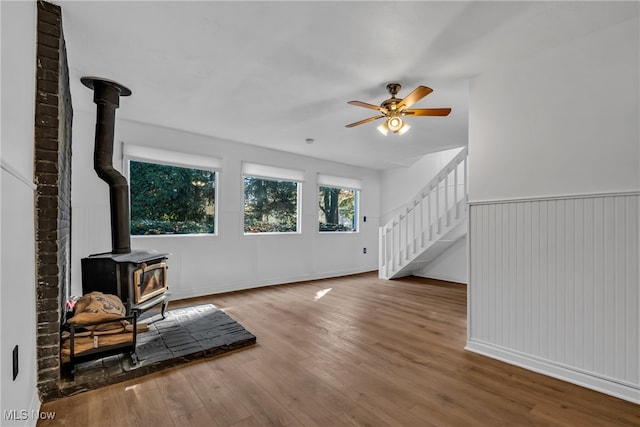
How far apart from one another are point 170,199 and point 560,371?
4695mm

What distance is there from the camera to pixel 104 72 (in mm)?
2697

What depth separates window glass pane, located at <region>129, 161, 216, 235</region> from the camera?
13.6 ft

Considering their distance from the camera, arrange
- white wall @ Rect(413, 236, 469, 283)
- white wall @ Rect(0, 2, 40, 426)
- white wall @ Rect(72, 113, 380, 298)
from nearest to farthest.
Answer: white wall @ Rect(0, 2, 40, 426), white wall @ Rect(72, 113, 380, 298), white wall @ Rect(413, 236, 469, 283)

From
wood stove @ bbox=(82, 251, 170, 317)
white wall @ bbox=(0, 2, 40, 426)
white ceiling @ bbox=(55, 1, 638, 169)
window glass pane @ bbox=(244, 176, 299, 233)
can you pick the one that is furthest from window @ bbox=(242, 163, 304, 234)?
white wall @ bbox=(0, 2, 40, 426)

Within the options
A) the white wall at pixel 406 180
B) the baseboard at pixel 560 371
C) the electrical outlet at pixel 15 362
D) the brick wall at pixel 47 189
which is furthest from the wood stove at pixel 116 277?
the white wall at pixel 406 180

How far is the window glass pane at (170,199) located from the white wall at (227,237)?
0.15 metres

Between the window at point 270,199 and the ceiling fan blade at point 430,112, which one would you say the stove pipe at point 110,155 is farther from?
the ceiling fan blade at point 430,112

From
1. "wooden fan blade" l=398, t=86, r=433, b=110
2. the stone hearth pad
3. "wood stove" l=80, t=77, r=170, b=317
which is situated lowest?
the stone hearth pad

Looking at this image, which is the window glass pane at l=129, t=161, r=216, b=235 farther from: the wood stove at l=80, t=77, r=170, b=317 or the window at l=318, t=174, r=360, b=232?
the window at l=318, t=174, r=360, b=232

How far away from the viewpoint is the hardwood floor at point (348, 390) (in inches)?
70.2

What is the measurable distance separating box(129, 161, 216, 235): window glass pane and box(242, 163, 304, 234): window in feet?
2.05

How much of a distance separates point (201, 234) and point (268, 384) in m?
3.03

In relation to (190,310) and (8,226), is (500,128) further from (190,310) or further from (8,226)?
(190,310)

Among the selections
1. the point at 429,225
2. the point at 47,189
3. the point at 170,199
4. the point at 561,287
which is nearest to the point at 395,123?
the point at 561,287
